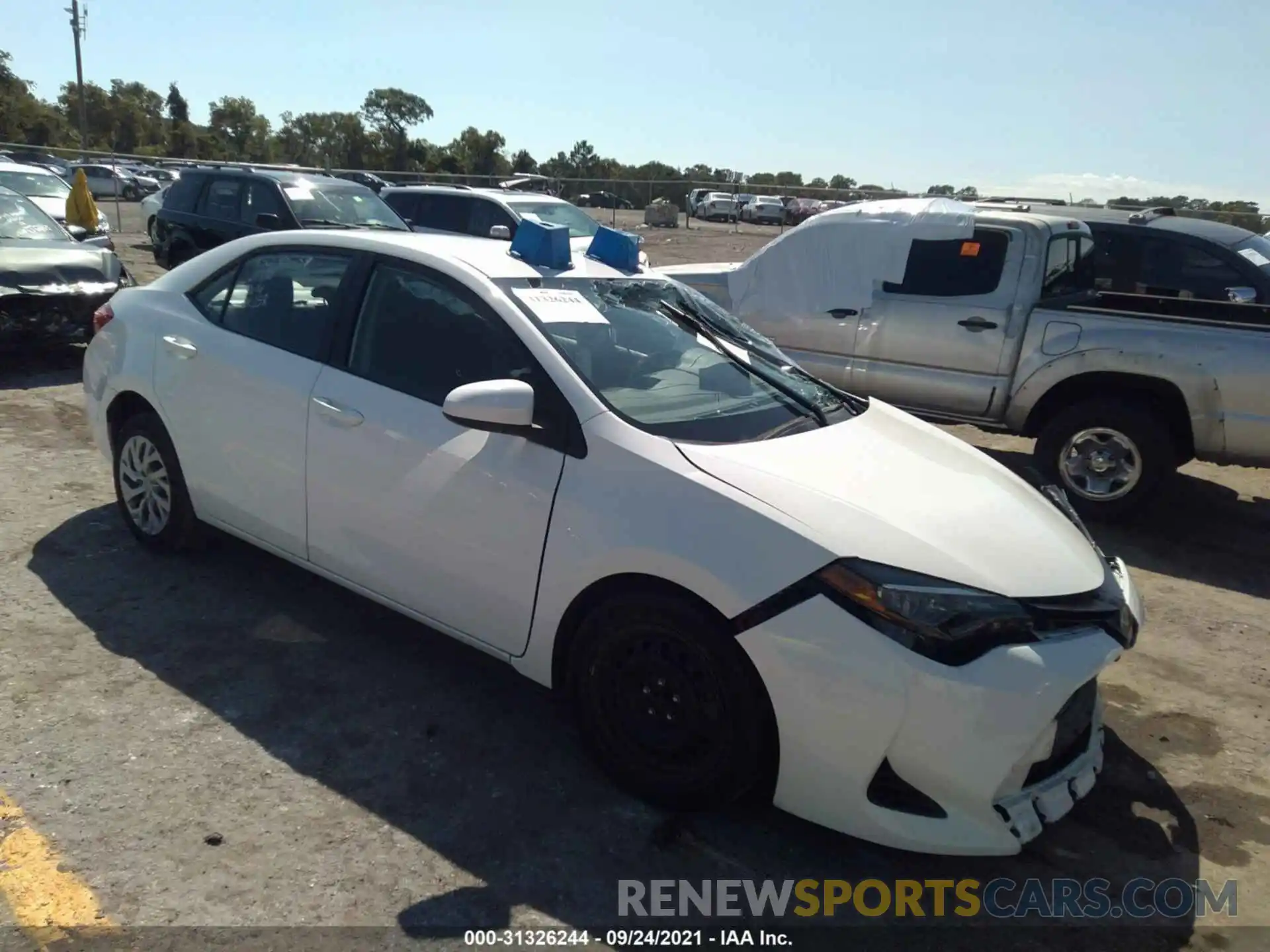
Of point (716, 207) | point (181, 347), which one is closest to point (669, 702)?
point (181, 347)

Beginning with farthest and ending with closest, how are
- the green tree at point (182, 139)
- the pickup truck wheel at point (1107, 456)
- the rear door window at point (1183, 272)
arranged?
1. the green tree at point (182, 139)
2. the rear door window at point (1183, 272)
3. the pickup truck wheel at point (1107, 456)

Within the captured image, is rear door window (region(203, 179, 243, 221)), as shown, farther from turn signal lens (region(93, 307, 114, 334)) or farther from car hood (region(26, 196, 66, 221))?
turn signal lens (region(93, 307, 114, 334))

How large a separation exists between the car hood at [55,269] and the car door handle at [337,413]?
5.92m

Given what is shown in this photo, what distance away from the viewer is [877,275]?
293 inches

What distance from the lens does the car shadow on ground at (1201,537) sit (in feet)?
19.2

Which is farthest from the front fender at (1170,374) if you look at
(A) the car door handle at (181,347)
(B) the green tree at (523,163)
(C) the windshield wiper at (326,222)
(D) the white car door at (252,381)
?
(B) the green tree at (523,163)

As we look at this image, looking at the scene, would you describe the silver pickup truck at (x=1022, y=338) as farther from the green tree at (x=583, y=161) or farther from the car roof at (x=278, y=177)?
the green tree at (x=583, y=161)

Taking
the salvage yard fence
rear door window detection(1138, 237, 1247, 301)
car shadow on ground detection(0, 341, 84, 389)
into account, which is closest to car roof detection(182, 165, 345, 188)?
the salvage yard fence

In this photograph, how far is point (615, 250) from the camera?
4215mm

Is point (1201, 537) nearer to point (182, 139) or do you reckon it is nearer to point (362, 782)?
point (362, 782)

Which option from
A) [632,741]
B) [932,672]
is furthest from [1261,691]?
[632,741]

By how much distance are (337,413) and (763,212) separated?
40.8 m

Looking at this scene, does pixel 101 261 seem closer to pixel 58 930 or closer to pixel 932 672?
pixel 58 930

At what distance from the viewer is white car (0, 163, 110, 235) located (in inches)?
473
